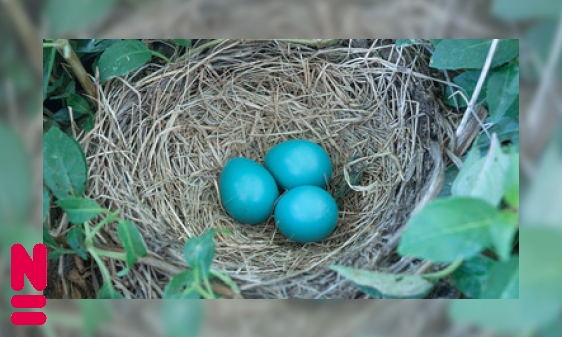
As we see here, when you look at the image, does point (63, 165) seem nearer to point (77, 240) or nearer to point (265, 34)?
point (77, 240)

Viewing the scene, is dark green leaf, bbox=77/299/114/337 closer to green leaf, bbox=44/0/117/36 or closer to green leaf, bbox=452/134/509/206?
green leaf, bbox=44/0/117/36

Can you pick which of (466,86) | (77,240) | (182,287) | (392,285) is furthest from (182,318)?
(466,86)

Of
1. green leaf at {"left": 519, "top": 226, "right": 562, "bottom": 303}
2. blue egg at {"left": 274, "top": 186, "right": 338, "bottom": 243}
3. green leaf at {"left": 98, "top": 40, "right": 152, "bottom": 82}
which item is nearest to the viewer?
green leaf at {"left": 519, "top": 226, "right": 562, "bottom": 303}

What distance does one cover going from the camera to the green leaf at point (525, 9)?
77cm

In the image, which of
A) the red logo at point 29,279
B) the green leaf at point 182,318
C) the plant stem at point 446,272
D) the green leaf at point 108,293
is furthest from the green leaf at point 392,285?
the red logo at point 29,279

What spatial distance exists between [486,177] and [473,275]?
0.45ft

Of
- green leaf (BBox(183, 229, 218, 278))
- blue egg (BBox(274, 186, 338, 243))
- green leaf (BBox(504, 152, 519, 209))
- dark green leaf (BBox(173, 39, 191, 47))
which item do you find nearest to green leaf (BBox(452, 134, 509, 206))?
green leaf (BBox(504, 152, 519, 209))

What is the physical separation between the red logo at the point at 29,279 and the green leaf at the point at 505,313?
22.6 inches

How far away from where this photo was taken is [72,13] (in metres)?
0.75

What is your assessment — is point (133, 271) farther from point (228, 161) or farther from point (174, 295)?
point (228, 161)

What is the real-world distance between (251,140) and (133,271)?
395 mm

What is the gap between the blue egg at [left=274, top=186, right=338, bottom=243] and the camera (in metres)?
0.96

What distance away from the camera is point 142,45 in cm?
85

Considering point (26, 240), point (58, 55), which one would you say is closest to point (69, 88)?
point (58, 55)
